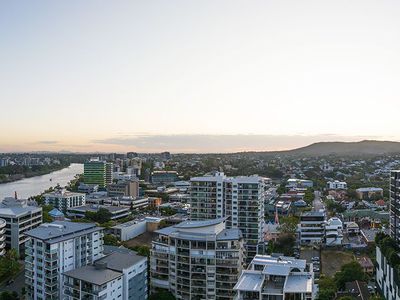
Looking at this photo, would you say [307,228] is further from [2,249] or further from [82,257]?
[2,249]

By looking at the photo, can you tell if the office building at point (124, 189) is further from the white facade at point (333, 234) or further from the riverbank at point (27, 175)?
the riverbank at point (27, 175)

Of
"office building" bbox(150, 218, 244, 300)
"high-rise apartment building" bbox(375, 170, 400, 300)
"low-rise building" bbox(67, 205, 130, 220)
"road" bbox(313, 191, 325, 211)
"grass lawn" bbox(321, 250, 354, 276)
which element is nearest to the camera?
"high-rise apartment building" bbox(375, 170, 400, 300)

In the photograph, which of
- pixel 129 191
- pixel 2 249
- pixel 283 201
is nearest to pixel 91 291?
pixel 2 249

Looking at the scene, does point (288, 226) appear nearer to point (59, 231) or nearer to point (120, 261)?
point (120, 261)

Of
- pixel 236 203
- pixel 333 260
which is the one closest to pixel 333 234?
pixel 333 260

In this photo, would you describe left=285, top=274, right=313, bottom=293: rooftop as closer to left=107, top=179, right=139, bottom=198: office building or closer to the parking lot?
the parking lot

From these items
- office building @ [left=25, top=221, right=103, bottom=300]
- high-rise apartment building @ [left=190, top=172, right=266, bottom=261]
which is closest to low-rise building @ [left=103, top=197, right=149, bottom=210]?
high-rise apartment building @ [left=190, top=172, right=266, bottom=261]
